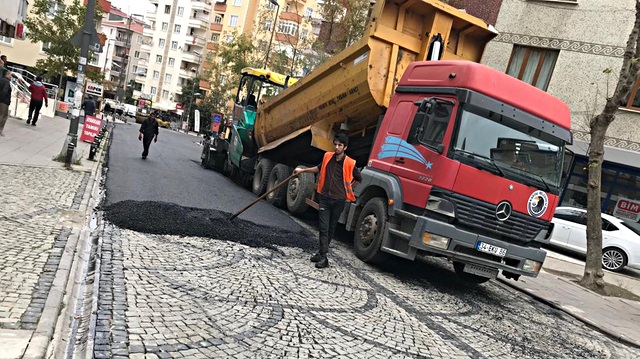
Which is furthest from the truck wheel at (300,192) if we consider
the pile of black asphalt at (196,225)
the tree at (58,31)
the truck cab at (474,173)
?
the tree at (58,31)

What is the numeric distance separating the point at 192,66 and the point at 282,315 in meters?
76.6

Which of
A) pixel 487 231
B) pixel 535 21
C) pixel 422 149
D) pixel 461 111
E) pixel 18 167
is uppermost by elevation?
pixel 535 21

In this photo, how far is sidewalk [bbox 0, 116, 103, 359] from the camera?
11.3ft

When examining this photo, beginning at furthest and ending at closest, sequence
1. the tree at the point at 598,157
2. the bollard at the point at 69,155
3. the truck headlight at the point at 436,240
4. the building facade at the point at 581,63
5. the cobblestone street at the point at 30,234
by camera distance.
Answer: the building facade at the point at 581,63 → the bollard at the point at 69,155 → the tree at the point at 598,157 → the truck headlight at the point at 436,240 → the cobblestone street at the point at 30,234

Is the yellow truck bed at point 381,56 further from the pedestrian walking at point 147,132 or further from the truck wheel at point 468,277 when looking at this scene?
the pedestrian walking at point 147,132

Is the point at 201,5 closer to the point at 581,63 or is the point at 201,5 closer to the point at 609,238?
the point at 581,63

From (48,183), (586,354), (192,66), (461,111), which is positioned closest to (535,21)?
(461,111)

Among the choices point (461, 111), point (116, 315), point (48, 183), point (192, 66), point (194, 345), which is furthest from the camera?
point (192, 66)

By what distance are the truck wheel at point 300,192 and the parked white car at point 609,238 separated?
6.99 m

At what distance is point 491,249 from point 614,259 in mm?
8773

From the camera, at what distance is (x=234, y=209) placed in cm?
942

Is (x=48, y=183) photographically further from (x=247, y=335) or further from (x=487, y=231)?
(x=487, y=231)

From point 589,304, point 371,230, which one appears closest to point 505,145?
point 371,230

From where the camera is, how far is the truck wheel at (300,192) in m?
9.57
